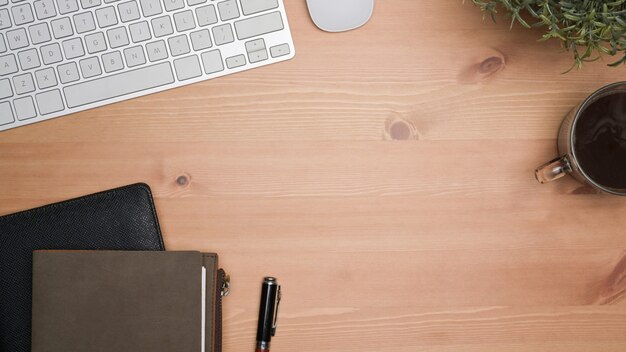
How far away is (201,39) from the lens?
683mm

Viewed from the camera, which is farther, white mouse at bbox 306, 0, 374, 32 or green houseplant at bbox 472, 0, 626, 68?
white mouse at bbox 306, 0, 374, 32

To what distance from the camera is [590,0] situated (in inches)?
23.5

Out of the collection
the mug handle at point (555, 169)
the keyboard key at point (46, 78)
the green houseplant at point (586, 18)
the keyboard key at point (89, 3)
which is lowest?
the mug handle at point (555, 169)

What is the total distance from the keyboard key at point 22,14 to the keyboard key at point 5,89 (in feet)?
0.22

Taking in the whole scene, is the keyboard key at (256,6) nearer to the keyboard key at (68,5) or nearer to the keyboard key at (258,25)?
the keyboard key at (258,25)

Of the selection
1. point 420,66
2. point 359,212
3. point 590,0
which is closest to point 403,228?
point 359,212

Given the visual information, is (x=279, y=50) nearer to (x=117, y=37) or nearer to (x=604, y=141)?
(x=117, y=37)

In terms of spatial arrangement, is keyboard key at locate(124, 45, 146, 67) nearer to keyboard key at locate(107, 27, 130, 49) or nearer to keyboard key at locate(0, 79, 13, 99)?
keyboard key at locate(107, 27, 130, 49)

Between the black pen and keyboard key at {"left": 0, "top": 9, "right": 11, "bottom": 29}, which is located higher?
keyboard key at {"left": 0, "top": 9, "right": 11, "bottom": 29}

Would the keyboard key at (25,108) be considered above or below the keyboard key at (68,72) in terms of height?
below

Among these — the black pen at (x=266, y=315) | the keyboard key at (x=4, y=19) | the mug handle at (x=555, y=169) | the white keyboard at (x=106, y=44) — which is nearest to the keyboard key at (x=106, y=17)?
the white keyboard at (x=106, y=44)

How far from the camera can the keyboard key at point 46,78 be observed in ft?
2.23

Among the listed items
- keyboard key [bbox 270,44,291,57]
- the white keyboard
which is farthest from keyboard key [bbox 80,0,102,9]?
keyboard key [bbox 270,44,291,57]

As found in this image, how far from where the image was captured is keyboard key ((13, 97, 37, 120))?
0.68 metres
